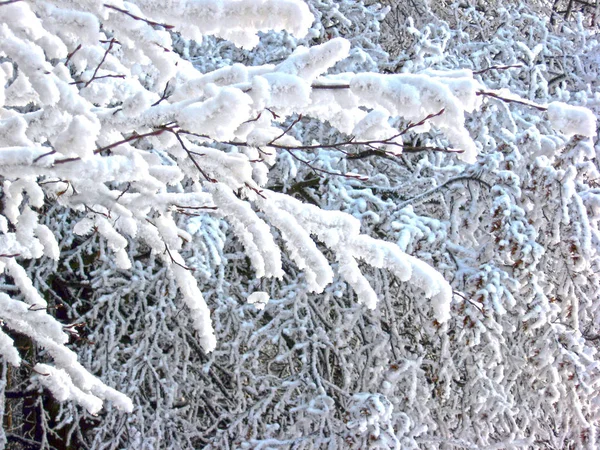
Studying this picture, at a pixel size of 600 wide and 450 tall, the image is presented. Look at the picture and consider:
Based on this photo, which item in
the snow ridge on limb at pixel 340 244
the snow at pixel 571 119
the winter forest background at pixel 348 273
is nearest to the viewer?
the snow at pixel 571 119

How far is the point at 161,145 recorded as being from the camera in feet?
5.42

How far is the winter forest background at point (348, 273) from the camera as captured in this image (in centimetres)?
198

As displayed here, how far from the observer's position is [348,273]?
6.13 ft

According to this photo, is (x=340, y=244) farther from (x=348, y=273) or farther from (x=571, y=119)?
(x=571, y=119)

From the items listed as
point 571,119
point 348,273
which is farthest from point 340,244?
point 571,119

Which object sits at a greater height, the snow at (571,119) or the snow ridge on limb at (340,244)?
the snow at (571,119)

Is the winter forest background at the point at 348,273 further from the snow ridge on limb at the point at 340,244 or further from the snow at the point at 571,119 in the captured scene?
the snow at the point at 571,119

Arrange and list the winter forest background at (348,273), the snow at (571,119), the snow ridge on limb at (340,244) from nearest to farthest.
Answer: the snow at (571,119) → the snow ridge on limb at (340,244) → the winter forest background at (348,273)

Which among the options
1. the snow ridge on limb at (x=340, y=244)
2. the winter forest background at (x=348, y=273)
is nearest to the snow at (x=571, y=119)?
the winter forest background at (x=348, y=273)

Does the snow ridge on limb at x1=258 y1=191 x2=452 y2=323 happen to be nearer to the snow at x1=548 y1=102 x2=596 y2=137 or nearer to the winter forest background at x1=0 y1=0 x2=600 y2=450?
A: the winter forest background at x1=0 y1=0 x2=600 y2=450

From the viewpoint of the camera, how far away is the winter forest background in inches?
78.0

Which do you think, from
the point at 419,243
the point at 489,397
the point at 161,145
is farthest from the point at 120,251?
the point at 489,397

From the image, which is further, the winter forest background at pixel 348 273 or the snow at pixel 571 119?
the winter forest background at pixel 348 273

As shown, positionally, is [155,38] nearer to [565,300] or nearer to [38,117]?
[38,117]
